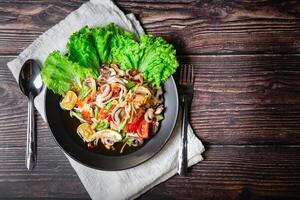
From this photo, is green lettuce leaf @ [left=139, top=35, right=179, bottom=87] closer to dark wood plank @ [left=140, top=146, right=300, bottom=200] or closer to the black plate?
the black plate

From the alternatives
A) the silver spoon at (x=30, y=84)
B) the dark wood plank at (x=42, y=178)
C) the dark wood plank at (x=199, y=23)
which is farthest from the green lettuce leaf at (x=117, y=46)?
the dark wood plank at (x=42, y=178)

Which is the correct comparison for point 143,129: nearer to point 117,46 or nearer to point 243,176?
point 117,46

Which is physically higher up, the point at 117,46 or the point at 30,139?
the point at 117,46

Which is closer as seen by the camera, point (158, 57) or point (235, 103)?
point (158, 57)

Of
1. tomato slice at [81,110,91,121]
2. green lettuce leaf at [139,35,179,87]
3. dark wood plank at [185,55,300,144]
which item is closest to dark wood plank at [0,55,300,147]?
dark wood plank at [185,55,300,144]

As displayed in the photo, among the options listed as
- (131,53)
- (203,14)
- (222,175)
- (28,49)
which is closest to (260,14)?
(203,14)

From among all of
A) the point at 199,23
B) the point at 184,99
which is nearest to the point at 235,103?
the point at 184,99

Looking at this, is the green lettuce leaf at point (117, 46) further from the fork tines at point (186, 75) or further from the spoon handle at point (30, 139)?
the spoon handle at point (30, 139)
